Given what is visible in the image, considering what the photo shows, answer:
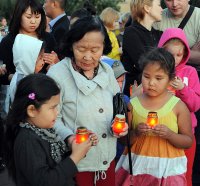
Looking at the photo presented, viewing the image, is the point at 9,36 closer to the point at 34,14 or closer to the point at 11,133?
the point at 34,14

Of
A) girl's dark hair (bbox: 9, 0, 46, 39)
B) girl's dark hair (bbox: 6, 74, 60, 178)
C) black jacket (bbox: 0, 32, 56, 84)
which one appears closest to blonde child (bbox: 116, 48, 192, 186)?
girl's dark hair (bbox: 6, 74, 60, 178)

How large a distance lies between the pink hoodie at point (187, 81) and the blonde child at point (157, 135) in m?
0.26

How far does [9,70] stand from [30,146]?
1.82 m

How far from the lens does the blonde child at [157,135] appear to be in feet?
10.4

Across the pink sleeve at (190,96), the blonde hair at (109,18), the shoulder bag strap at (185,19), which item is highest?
the blonde hair at (109,18)

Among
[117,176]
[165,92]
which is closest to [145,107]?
[165,92]

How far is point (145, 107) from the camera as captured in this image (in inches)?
128

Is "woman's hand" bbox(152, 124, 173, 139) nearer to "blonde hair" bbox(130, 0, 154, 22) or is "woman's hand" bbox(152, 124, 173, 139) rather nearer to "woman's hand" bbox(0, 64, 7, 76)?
"blonde hair" bbox(130, 0, 154, 22)

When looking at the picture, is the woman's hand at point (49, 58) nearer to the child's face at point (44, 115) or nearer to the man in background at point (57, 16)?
the child's face at point (44, 115)

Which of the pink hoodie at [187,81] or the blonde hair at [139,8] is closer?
the pink hoodie at [187,81]

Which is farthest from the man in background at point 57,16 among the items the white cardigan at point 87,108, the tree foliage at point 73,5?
the tree foliage at point 73,5

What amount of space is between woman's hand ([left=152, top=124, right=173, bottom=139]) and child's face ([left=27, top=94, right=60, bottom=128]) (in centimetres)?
86

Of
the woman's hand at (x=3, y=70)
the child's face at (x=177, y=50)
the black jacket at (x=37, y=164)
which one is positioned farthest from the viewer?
the woman's hand at (x=3, y=70)

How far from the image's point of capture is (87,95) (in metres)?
2.88
